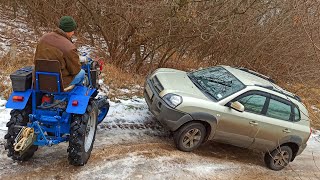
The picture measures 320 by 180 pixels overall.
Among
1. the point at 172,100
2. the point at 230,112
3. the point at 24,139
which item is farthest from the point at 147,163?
the point at 24,139

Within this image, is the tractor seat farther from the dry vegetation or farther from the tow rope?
the dry vegetation

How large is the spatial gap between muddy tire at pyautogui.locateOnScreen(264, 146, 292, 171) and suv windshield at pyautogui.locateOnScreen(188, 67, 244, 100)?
172 cm

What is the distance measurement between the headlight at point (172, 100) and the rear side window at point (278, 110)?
1987 mm

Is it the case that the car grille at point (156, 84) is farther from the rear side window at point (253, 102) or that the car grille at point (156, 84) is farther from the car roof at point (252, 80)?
the car roof at point (252, 80)

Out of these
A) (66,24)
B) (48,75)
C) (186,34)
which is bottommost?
(48,75)

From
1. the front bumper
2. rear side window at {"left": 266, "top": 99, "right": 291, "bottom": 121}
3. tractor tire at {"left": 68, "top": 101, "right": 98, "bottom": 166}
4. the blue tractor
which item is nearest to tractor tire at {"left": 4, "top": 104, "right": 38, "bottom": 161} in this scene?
the blue tractor

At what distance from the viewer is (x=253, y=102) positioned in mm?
6844

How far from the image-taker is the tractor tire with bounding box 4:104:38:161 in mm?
4609

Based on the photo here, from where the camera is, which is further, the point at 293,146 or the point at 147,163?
the point at 293,146

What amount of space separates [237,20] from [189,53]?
99.7 inches

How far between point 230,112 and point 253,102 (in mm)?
622

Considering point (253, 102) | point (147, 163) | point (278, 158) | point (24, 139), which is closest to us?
point (24, 139)

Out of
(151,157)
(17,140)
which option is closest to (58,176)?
(17,140)

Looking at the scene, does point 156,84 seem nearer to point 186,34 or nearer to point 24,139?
point 24,139
